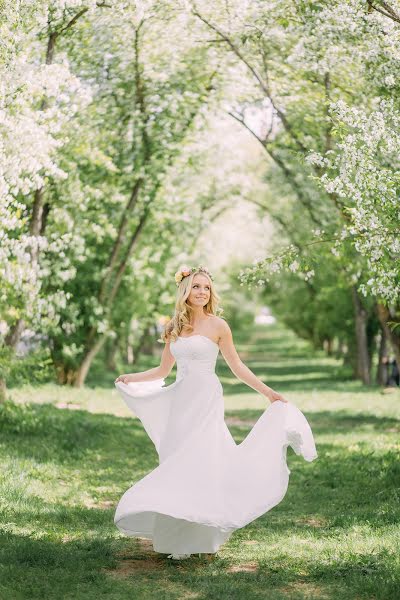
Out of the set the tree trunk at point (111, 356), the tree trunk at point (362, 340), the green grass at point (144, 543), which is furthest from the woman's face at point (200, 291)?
the tree trunk at point (111, 356)

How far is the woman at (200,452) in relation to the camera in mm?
7348

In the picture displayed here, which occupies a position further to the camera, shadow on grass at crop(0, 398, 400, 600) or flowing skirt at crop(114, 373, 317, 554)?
flowing skirt at crop(114, 373, 317, 554)

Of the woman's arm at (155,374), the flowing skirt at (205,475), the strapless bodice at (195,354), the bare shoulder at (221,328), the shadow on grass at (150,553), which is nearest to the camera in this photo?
the shadow on grass at (150,553)

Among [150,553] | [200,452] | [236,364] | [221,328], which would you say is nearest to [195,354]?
[221,328]

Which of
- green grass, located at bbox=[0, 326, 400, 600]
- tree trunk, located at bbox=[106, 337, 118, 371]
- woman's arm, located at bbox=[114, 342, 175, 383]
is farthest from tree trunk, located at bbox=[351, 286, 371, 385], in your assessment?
woman's arm, located at bbox=[114, 342, 175, 383]

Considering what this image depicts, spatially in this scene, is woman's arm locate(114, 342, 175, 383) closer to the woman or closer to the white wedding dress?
the woman

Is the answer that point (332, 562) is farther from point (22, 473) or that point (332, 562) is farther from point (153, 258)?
point (153, 258)

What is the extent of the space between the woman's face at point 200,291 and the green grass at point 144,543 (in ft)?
7.65

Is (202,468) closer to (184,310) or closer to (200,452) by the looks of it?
(200,452)

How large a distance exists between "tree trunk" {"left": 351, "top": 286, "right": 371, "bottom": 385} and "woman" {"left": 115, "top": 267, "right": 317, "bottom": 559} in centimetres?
2048

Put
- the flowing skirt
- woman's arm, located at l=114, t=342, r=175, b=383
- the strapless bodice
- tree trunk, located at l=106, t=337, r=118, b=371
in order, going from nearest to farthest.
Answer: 1. the flowing skirt
2. the strapless bodice
3. woman's arm, located at l=114, t=342, r=175, b=383
4. tree trunk, located at l=106, t=337, r=118, b=371

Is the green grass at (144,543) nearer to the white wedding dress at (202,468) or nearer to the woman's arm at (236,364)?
the white wedding dress at (202,468)

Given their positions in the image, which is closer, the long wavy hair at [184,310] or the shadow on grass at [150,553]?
the shadow on grass at [150,553]

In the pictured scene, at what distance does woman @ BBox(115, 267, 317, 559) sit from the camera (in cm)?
735
